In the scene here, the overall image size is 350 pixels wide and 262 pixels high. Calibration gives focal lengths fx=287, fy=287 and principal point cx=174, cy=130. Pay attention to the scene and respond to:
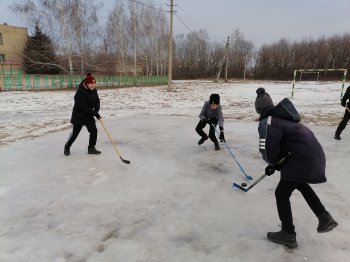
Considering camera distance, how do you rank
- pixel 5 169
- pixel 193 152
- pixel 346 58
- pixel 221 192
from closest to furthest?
1. pixel 221 192
2. pixel 5 169
3. pixel 193 152
4. pixel 346 58

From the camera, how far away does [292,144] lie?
251 cm

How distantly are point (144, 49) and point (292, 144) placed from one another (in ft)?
130

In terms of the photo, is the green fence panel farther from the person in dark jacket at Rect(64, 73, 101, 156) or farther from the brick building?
the person in dark jacket at Rect(64, 73, 101, 156)

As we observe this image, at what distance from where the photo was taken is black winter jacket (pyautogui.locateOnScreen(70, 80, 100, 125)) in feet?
17.2

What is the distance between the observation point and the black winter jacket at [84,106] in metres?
5.25

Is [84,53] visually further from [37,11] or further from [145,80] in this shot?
[145,80]

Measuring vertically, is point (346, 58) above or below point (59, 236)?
above

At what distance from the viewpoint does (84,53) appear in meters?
26.6

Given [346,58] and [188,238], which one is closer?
[188,238]

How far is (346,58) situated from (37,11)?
47.7 metres

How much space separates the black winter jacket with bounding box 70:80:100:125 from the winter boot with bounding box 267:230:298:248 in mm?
3763

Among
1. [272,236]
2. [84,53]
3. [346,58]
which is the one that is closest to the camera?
[272,236]

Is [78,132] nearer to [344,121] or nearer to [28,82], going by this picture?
[344,121]

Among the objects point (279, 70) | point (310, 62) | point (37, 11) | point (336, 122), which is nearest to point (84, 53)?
point (37, 11)
